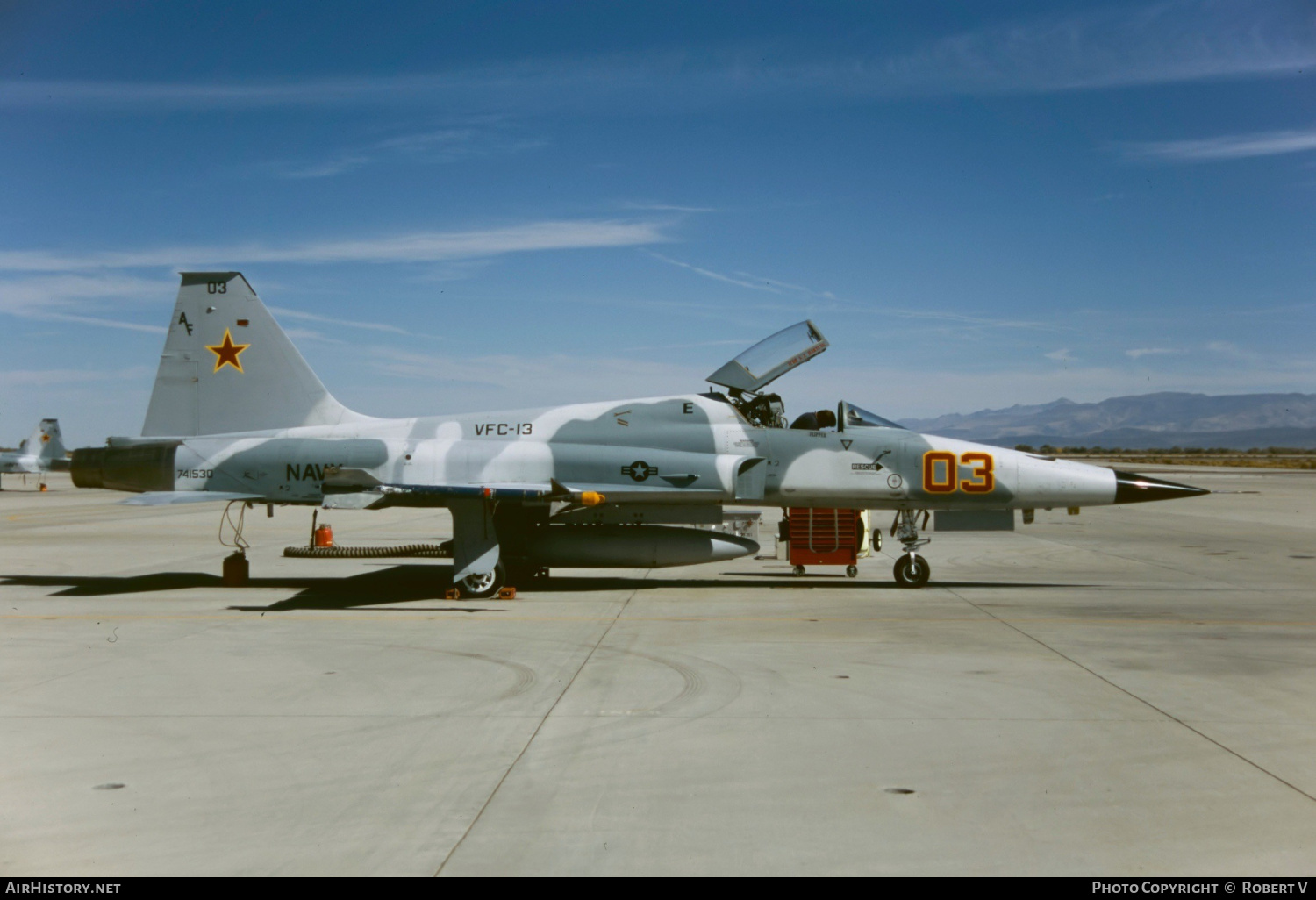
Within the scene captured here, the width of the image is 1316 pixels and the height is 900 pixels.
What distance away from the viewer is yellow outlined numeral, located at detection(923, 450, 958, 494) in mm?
14008

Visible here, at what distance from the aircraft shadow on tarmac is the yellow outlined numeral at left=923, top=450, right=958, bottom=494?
1604 mm

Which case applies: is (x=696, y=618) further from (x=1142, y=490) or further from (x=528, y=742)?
(x=1142, y=490)

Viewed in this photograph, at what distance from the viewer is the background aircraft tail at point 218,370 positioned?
14680 mm

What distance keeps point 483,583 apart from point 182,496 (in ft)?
14.7

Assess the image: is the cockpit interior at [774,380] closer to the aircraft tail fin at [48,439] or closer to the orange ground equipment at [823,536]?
the orange ground equipment at [823,536]

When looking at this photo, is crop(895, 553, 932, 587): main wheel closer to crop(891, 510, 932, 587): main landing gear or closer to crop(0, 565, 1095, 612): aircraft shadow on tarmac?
crop(891, 510, 932, 587): main landing gear

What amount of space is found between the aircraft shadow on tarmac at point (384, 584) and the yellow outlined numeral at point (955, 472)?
163cm

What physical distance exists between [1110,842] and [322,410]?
41.9 ft

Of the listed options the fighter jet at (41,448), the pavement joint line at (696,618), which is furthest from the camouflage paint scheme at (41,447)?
the pavement joint line at (696,618)

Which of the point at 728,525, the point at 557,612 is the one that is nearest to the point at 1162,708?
the point at 557,612

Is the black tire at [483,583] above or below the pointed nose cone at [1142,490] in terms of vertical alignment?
below

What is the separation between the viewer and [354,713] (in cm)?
729

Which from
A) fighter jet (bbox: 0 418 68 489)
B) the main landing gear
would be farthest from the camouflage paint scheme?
the main landing gear

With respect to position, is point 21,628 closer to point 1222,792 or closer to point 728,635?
point 728,635
